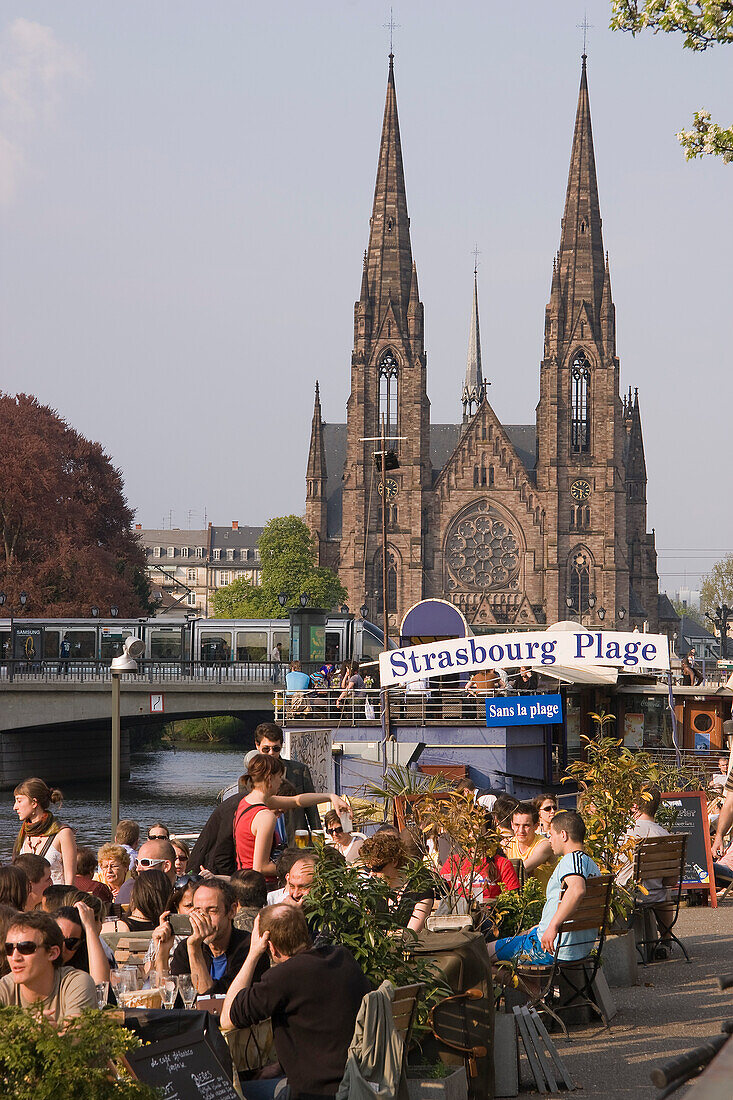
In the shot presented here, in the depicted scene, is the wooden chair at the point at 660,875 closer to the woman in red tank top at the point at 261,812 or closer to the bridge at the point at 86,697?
the woman in red tank top at the point at 261,812

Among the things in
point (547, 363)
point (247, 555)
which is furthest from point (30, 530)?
point (247, 555)

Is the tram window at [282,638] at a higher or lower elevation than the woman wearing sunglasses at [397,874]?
higher

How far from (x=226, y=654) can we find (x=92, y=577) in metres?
6.35

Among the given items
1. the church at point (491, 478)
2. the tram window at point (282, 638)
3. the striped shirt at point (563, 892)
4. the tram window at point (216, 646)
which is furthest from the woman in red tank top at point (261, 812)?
the church at point (491, 478)

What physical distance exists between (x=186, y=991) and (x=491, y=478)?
A: 80.1m

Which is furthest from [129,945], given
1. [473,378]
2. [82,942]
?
[473,378]

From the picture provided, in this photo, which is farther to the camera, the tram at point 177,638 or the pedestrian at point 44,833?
the tram at point 177,638

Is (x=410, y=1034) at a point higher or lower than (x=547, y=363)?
lower

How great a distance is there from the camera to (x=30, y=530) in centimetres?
5338

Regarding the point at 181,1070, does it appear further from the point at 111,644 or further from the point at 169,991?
the point at 111,644

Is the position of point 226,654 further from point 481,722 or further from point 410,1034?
point 410,1034

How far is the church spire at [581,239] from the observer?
3344 inches

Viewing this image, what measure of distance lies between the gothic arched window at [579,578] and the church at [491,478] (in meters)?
0.08

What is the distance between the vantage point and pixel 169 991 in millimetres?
5500
